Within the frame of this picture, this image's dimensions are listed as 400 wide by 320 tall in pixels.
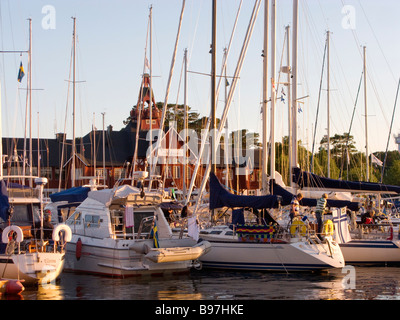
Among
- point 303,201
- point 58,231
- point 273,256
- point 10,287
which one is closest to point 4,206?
point 58,231

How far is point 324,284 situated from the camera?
20.4 meters

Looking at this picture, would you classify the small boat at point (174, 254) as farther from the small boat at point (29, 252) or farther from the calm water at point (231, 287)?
the small boat at point (29, 252)

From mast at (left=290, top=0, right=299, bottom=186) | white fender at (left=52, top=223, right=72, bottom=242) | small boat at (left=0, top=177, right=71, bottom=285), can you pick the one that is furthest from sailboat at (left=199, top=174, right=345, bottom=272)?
small boat at (left=0, top=177, right=71, bottom=285)

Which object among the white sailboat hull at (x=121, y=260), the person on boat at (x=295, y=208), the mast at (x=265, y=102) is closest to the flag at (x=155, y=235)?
the white sailboat hull at (x=121, y=260)

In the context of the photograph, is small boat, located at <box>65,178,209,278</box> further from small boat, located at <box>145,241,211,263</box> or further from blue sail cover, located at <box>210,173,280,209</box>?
blue sail cover, located at <box>210,173,280,209</box>

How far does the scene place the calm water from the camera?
59.5ft

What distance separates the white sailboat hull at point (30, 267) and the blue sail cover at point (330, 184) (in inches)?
444

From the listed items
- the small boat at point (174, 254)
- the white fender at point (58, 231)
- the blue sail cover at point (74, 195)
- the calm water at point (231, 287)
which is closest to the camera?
the calm water at point (231, 287)

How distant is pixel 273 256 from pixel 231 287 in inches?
137

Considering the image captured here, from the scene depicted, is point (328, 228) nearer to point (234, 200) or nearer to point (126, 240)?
point (234, 200)

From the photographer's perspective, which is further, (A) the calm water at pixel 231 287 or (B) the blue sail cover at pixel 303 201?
(B) the blue sail cover at pixel 303 201

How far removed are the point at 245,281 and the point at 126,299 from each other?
515cm

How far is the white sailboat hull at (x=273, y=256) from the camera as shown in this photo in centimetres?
2252

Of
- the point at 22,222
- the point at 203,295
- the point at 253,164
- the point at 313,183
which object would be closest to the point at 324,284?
the point at 203,295
